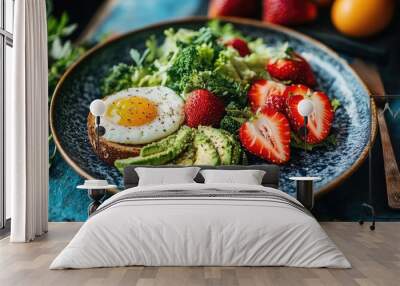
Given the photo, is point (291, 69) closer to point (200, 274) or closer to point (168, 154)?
point (168, 154)

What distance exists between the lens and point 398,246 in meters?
5.74

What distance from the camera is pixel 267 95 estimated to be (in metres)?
7.34

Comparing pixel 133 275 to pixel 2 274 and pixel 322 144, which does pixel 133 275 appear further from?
pixel 322 144

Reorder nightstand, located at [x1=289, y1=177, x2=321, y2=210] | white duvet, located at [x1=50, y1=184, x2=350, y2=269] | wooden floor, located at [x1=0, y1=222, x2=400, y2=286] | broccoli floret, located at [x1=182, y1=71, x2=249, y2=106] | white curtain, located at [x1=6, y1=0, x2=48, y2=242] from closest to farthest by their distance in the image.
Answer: wooden floor, located at [x1=0, y1=222, x2=400, y2=286]
white duvet, located at [x1=50, y1=184, x2=350, y2=269]
white curtain, located at [x1=6, y1=0, x2=48, y2=242]
nightstand, located at [x1=289, y1=177, x2=321, y2=210]
broccoli floret, located at [x1=182, y1=71, x2=249, y2=106]

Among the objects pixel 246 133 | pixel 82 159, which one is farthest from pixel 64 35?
pixel 246 133

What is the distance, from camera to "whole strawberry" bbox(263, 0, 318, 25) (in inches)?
292

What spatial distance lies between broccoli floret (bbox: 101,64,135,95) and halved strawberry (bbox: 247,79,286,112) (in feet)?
4.76

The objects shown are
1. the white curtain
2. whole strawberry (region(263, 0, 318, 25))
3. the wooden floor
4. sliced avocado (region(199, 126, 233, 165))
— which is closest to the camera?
the wooden floor

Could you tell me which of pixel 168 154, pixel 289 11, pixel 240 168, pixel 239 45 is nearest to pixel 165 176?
pixel 168 154

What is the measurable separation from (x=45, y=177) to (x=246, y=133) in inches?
91.1

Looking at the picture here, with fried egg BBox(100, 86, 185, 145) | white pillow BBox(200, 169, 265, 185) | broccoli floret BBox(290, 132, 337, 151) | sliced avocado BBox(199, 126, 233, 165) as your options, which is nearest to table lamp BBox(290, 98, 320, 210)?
broccoli floret BBox(290, 132, 337, 151)

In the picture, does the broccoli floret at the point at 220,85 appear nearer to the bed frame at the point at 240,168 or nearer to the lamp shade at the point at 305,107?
the lamp shade at the point at 305,107

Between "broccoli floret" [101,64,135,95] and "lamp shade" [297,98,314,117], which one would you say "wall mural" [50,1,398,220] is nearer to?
"broccoli floret" [101,64,135,95]

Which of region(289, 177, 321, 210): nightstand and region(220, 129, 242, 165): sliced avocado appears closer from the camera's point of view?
region(289, 177, 321, 210): nightstand
